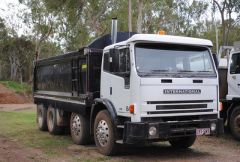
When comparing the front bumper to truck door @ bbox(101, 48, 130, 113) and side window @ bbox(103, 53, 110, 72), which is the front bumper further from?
side window @ bbox(103, 53, 110, 72)

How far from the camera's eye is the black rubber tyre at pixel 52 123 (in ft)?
44.7

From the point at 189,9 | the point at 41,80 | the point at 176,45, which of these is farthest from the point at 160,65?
the point at 189,9

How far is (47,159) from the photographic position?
9.45 metres

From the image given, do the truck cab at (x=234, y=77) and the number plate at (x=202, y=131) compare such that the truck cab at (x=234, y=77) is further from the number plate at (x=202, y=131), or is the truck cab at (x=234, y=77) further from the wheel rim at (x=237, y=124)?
the number plate at (x=202, y=131)

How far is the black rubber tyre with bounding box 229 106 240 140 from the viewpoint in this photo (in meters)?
12.3

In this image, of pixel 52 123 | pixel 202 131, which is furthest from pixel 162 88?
pixel 52 123

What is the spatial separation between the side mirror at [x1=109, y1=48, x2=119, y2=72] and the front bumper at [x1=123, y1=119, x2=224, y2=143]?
1327 mm

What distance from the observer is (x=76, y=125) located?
11.8 meters

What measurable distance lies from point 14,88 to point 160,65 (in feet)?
123

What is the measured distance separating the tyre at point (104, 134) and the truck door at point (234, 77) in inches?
174

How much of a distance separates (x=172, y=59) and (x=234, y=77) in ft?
12.4

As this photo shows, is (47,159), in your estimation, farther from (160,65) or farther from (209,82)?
(209,82)

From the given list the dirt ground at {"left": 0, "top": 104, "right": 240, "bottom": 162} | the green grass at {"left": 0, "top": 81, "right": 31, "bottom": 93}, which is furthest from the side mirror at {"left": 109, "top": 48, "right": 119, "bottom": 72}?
the green grass at {"left": 0, "top": 81, "right": 31, "bottom": 93}

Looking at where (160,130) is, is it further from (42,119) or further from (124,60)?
(42,119)
